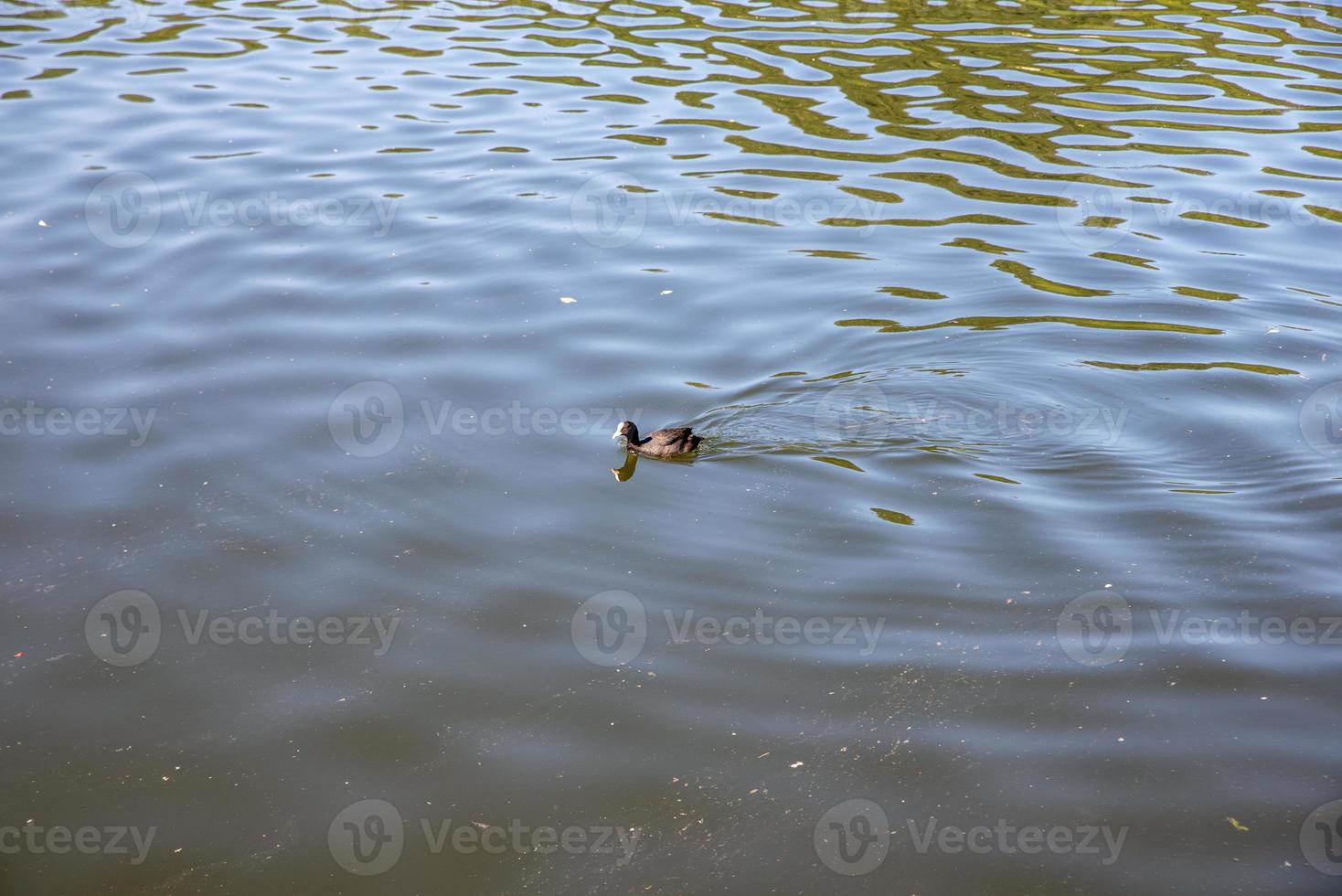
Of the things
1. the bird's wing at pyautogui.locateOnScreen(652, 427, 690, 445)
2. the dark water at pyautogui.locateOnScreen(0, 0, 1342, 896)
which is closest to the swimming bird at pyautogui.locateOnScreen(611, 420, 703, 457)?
the bird's wing at pyautogui.locateOnScreen(652, 427, 690, 445)

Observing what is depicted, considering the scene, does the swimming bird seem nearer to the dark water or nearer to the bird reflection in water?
the bird reflection in water

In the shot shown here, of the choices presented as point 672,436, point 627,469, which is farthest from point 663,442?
point 627,469

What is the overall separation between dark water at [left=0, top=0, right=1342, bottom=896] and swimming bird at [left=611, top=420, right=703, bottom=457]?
169 mm

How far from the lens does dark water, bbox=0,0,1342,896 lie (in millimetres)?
5379

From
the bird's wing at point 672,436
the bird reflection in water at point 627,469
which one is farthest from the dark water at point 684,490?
the bird's wing at point 672,436

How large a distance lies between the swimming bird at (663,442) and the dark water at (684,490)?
0.17 meters

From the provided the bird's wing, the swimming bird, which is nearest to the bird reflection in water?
the swimming bird

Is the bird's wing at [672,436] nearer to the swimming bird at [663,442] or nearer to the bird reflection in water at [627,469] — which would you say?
the swimming bird at [663,442]

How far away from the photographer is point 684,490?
788 cm

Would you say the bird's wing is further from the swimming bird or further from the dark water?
the dark water

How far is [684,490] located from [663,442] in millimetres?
362

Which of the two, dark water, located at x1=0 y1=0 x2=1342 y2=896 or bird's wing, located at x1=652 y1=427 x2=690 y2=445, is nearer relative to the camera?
dark water, located at x1=0 y1=0 x2=1342 y2=896

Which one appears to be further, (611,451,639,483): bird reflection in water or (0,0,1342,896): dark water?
(611,451,639,483): bird reflection in water

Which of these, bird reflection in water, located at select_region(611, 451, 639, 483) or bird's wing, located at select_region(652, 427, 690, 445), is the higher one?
bird's wing, located at select_region(652, 427, 690, 445)
